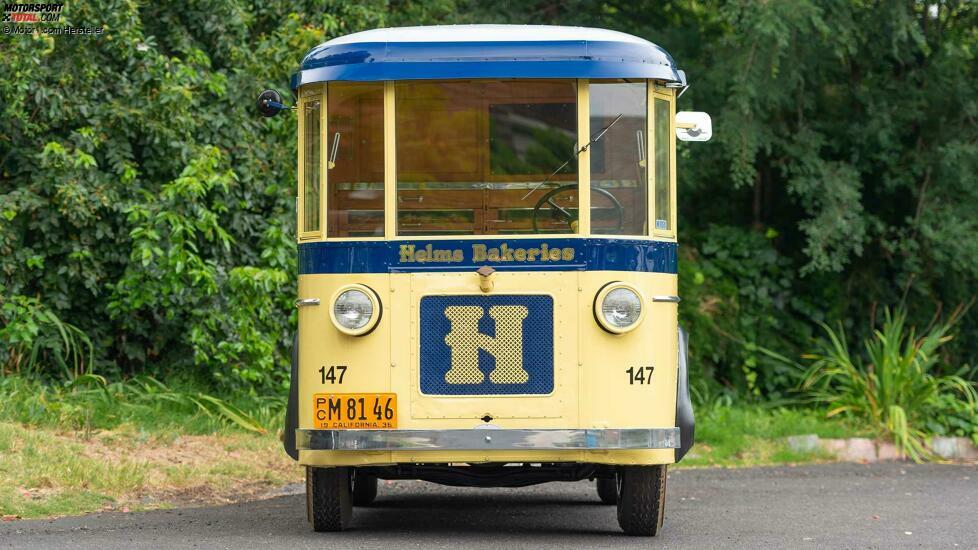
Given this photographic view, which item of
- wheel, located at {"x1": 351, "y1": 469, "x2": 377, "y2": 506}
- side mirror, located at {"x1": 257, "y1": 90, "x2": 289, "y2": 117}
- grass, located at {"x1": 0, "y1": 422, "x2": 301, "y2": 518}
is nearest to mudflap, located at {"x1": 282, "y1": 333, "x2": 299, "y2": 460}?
side mirror, located at {"x1": 257, "y1": 90, "x2": 289, "y2": 117}

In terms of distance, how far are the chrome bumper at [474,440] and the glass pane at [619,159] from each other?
1037 mm

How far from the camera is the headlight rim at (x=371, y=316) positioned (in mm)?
7250

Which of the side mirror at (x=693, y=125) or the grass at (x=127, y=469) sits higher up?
the side mirror at (x=693, y=125)

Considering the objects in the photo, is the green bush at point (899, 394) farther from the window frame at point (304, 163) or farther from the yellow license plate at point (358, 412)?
the window frame at point (304, 163)

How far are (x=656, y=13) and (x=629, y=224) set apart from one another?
28.9ft

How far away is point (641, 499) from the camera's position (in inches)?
303

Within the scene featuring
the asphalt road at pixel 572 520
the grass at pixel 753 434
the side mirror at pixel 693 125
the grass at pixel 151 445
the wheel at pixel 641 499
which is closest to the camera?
the asphalt road at pixel 572 520

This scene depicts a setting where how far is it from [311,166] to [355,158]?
0.30 meters

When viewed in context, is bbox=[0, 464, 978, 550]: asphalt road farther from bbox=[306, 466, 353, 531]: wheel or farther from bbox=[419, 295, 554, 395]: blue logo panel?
bbox=[419, 295, 554, 395]: blue logo panel

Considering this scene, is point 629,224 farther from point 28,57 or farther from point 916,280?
point 916,280

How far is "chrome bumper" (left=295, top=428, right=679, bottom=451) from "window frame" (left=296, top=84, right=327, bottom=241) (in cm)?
107

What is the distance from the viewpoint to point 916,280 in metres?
15.2

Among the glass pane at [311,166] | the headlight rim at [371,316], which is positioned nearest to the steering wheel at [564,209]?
the headlight rim at [371,316]

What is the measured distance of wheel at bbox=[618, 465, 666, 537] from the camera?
761cm
